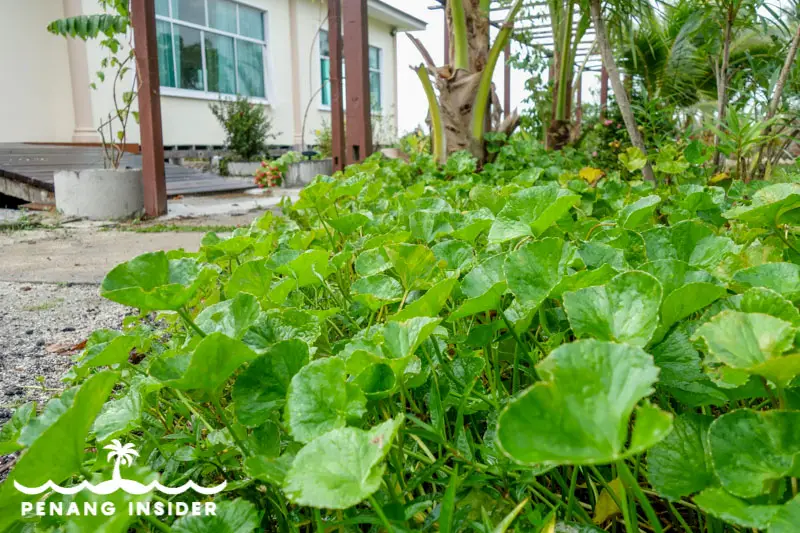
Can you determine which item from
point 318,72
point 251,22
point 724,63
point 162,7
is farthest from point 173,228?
point 318,72

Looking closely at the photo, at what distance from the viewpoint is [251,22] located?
11.6 m

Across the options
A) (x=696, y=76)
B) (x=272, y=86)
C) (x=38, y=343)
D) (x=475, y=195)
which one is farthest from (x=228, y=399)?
(x=272, y=86)

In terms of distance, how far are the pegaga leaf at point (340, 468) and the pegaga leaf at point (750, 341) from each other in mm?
204

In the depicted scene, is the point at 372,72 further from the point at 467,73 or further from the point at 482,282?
the point at 482,282

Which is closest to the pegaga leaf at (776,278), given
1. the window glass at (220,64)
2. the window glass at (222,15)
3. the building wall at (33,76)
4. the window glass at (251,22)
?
the building wall at (33,76)

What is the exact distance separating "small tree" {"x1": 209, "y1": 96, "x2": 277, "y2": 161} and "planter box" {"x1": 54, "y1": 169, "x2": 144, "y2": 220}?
5644 mm

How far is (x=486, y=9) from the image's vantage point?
127 inches

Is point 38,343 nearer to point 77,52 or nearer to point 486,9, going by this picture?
point 486,9

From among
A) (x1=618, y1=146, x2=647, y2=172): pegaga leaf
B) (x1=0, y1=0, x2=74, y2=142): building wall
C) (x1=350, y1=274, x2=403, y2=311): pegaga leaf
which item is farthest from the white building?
(x1=350, y1=274, x2=403, y2=311): pegaga leaf

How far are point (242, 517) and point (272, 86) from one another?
1235cm

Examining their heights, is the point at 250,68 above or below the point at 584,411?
above

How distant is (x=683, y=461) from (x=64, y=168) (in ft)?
22.1

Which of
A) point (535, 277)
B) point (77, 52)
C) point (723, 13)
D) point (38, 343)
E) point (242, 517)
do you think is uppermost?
point (77, 52)

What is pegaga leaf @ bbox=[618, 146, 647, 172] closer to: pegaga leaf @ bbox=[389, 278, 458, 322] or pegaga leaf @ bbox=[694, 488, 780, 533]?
pegaga leaf @ bbox=[389, 278, 458, 322]
